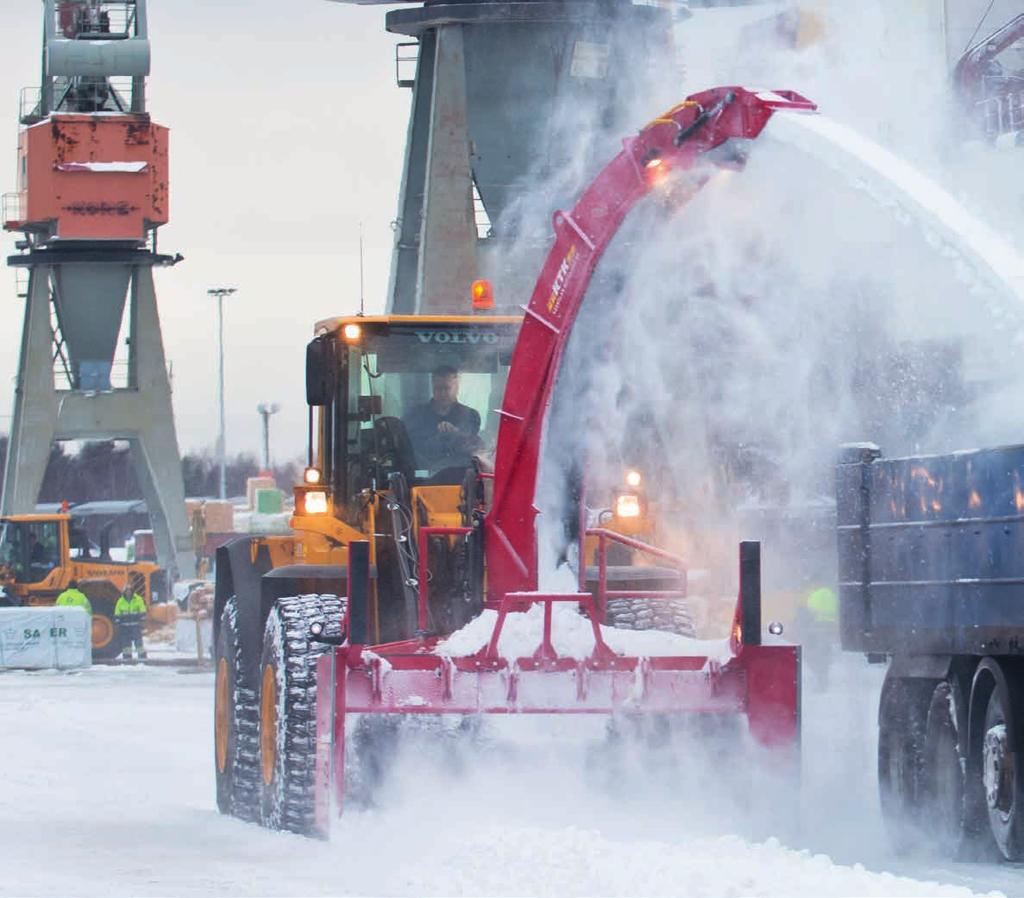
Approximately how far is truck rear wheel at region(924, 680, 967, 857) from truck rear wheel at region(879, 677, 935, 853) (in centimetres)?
11

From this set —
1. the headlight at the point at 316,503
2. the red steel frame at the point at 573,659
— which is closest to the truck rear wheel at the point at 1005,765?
the red steel frame at the point at 573,659

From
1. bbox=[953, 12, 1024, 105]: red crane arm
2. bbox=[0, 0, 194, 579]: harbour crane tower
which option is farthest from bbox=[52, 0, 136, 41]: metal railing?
bbox=[953, 12, 1024, 105]: red crane arm

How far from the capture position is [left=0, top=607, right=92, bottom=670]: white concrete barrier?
33.3m

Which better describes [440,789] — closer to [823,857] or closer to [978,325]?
[823,857]

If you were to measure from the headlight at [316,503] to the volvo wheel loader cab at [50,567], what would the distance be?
25.6m

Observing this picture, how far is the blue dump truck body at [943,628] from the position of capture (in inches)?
379

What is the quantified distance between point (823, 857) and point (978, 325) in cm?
435

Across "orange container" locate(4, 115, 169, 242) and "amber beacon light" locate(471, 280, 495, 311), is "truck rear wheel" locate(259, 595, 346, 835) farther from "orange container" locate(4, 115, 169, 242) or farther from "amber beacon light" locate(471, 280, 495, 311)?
"orange container" locate(4, 115, 169, 242)

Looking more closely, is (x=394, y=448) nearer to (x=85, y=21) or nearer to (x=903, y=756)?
(x=903, y=756)

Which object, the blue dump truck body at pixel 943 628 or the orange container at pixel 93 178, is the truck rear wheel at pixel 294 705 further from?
the orange container at pixel 93 178

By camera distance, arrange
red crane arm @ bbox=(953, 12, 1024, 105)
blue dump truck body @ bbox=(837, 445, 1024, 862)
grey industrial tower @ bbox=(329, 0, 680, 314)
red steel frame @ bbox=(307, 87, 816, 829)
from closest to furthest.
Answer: blue dump truck body @ bbox=(837, 445, 1024, 862)
red steel frame @ bbox=(307, 87, 816, 829)
red crane arm @ bbox=(953, 12, 1024, 105)
grey industrial tower @ bbox=(329, 0, 680, 314)

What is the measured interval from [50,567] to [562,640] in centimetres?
2906

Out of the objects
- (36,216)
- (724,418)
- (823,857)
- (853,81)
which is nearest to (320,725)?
(823,857)

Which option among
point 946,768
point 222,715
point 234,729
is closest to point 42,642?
point 222,715
